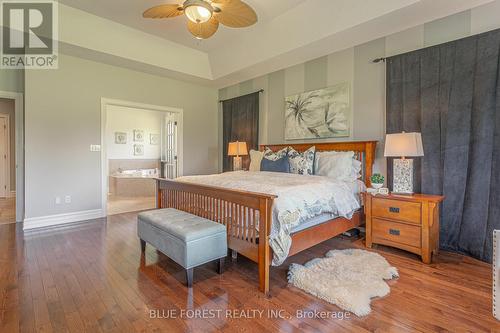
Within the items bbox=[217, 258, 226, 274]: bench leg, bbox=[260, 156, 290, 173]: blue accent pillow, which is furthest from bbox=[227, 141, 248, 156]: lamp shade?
bbox=[217, 258, 226, 274]: bench leg

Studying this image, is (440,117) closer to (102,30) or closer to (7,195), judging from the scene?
(102,30)

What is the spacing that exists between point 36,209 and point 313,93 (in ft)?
15.4

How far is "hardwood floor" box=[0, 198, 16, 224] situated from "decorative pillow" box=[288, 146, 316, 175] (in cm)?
466

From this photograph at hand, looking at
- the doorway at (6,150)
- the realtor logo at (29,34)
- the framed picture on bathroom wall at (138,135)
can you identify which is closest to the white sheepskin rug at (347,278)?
the realtor logo at (29,34)

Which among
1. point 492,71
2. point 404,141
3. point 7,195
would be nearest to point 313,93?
point 404,141

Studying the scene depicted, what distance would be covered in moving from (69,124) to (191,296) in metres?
3.71

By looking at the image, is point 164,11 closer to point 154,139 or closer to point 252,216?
point 252,216

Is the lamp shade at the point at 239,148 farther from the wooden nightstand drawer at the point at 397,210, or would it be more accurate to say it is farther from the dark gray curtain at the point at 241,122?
the wooden nightstand drawer at the point at 397,210

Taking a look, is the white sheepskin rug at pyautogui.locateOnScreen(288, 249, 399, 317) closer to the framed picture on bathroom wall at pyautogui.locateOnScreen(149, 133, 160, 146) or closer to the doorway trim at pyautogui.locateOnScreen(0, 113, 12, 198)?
the framed picture on bathroom wall at pyautogui.locateOnScreen(149, 133, 160, 146)

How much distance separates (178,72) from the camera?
480 centimetres

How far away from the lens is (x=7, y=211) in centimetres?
481

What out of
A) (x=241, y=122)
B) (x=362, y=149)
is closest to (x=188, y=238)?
(x=362, y=149)

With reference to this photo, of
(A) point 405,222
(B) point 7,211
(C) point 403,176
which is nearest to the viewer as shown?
(A) point 405,222

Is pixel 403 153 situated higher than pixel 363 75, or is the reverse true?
pixel 363 75
